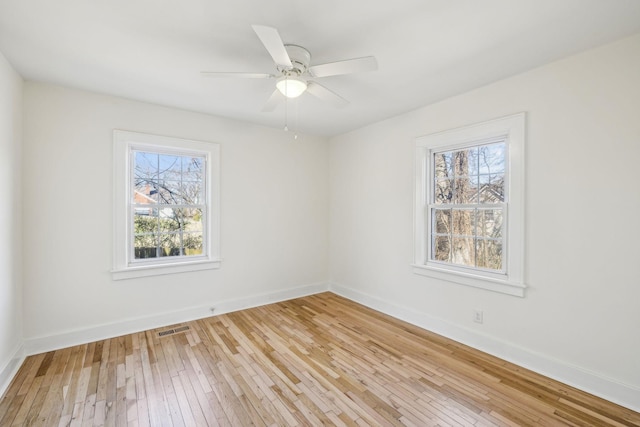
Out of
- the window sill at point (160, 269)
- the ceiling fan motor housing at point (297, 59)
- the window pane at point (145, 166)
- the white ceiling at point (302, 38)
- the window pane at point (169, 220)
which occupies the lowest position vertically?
the window sill at point (160, 269)

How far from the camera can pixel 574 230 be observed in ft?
7.43

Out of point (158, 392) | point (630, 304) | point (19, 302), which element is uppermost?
point (630, 304)

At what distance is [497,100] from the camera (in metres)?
2.69

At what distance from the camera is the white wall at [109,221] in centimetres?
274

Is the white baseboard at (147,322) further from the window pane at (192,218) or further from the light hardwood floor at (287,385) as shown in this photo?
Result: the window pane at (192,218)

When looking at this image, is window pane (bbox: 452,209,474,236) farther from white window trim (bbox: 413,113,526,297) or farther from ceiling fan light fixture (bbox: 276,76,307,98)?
ceiling fan light fixture (bbox: 276,76,307,98)

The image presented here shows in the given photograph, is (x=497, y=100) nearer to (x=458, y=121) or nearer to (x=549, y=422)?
(x=458, y=121)

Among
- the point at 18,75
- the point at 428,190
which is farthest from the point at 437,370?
the point at 18,75

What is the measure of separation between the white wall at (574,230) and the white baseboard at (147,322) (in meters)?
2.16

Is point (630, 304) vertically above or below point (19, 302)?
above

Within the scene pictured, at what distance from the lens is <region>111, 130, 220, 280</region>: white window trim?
309 cm

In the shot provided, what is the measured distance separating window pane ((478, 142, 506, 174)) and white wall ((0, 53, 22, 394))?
13.6 ft

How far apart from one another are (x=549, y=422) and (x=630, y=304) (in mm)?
1013

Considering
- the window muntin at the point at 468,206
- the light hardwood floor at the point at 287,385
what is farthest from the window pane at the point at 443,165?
the light hardwood floor at the point at 287,385
